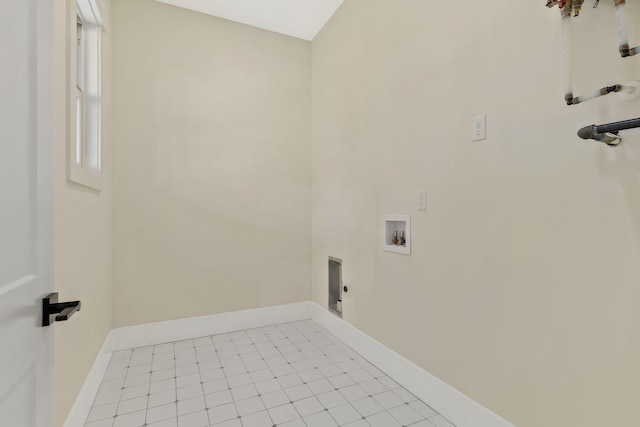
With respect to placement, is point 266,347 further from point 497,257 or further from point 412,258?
point 497,257

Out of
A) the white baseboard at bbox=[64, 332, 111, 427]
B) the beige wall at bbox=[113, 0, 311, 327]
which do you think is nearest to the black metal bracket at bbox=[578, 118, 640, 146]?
the white baseboard at bbox=[64, 332, 111, 427]

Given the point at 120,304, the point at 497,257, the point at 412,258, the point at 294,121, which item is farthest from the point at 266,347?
the point at 294,121

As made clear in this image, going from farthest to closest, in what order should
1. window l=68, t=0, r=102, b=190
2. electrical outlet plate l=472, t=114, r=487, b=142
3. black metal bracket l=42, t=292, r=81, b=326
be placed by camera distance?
window l=68, t=0, r=102, b=190 → electrical outlet plate l=472, t=114, r=487, b=142 → black metal bracket l=42, t=292, r=81, b=326

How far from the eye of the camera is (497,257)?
5.01ft

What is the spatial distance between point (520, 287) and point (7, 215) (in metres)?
1.74

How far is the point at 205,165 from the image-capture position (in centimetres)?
299

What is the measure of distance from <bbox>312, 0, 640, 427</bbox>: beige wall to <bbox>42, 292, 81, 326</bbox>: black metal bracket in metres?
1.64

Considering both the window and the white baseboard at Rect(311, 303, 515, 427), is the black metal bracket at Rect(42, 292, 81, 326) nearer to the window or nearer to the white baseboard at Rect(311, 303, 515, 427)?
the window

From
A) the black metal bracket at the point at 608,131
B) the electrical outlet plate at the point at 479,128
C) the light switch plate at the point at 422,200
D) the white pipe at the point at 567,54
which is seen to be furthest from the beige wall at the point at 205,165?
the black metal bracket at the point at 608,131

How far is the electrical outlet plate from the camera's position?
1.59 metres

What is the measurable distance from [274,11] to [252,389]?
313 cm

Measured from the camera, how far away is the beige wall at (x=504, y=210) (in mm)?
1151

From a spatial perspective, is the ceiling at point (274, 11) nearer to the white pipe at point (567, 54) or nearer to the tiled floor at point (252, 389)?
the white pipe at point (567, 54)

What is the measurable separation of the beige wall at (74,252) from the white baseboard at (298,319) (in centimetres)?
17
